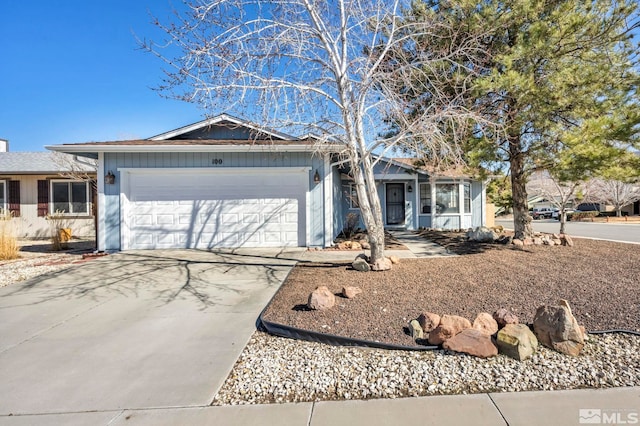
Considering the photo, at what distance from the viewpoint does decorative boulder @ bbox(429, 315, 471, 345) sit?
141 inches

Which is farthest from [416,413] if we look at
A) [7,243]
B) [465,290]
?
[7,243]

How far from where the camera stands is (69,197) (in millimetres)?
15094

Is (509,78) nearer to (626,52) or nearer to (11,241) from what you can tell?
(626,52)

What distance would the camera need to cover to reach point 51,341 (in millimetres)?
4059

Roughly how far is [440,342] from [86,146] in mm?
10033

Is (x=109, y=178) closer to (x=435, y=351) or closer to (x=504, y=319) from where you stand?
(x=435, y=351)

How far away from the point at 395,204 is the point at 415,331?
13.5m

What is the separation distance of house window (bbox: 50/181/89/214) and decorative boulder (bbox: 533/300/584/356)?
674 inches

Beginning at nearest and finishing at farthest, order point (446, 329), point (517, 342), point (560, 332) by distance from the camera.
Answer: point (517, 342) → point (560, 332) → point (446, 329)

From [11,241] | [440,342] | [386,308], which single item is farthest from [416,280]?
[11,241]

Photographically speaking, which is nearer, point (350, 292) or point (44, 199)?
point (350, 292)

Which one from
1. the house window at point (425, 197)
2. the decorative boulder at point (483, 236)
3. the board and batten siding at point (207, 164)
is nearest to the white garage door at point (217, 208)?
the board and batten siding at point (207, 164)

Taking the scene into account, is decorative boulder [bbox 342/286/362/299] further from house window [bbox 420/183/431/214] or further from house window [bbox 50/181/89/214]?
house window [bbox 50/181/89/214]

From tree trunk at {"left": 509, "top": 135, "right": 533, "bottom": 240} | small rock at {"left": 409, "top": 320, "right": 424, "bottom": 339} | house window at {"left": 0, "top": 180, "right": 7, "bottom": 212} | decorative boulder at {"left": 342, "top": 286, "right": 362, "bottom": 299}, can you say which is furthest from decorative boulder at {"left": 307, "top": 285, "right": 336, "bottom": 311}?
house window at {"left": 0, "top": 180, "right": 7, "bottom": 212}
